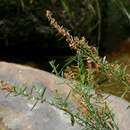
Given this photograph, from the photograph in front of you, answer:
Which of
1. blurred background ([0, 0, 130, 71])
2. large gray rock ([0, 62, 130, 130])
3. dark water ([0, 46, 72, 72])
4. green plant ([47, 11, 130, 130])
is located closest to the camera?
green plant ([47, 11, 130, 130])

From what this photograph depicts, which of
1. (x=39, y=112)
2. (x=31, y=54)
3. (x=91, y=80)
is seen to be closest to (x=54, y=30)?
(x=31, y=54)

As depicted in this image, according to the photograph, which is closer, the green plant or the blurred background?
the green plant

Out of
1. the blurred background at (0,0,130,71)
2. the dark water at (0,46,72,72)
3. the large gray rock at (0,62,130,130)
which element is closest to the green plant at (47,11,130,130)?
the large gray rock at (0,62,130,130)

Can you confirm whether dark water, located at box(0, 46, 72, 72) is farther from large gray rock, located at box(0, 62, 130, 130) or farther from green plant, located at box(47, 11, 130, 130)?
green plant, located at box(47, 11, 130, 130)

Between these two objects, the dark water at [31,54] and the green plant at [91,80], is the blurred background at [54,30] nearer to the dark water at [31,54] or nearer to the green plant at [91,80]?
the dark water at [31,54]

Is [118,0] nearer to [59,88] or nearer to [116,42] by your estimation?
[116,42]

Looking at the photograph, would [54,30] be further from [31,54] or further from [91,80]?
[91,80]

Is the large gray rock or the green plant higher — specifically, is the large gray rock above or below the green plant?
below

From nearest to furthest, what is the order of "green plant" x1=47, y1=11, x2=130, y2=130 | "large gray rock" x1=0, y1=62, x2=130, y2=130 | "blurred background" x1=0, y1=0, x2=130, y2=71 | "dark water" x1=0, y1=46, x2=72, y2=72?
1. "green plant" x1=47, y1=11, x2=130, y2=130
2. "large gray rock" x1=0, y1=62, x2=130, y2=130
3. "blurred background" x1=0, y1=0, x2=130, y2=71
4. "dark water" x1=0, y1=46, x2=72, y2=72
